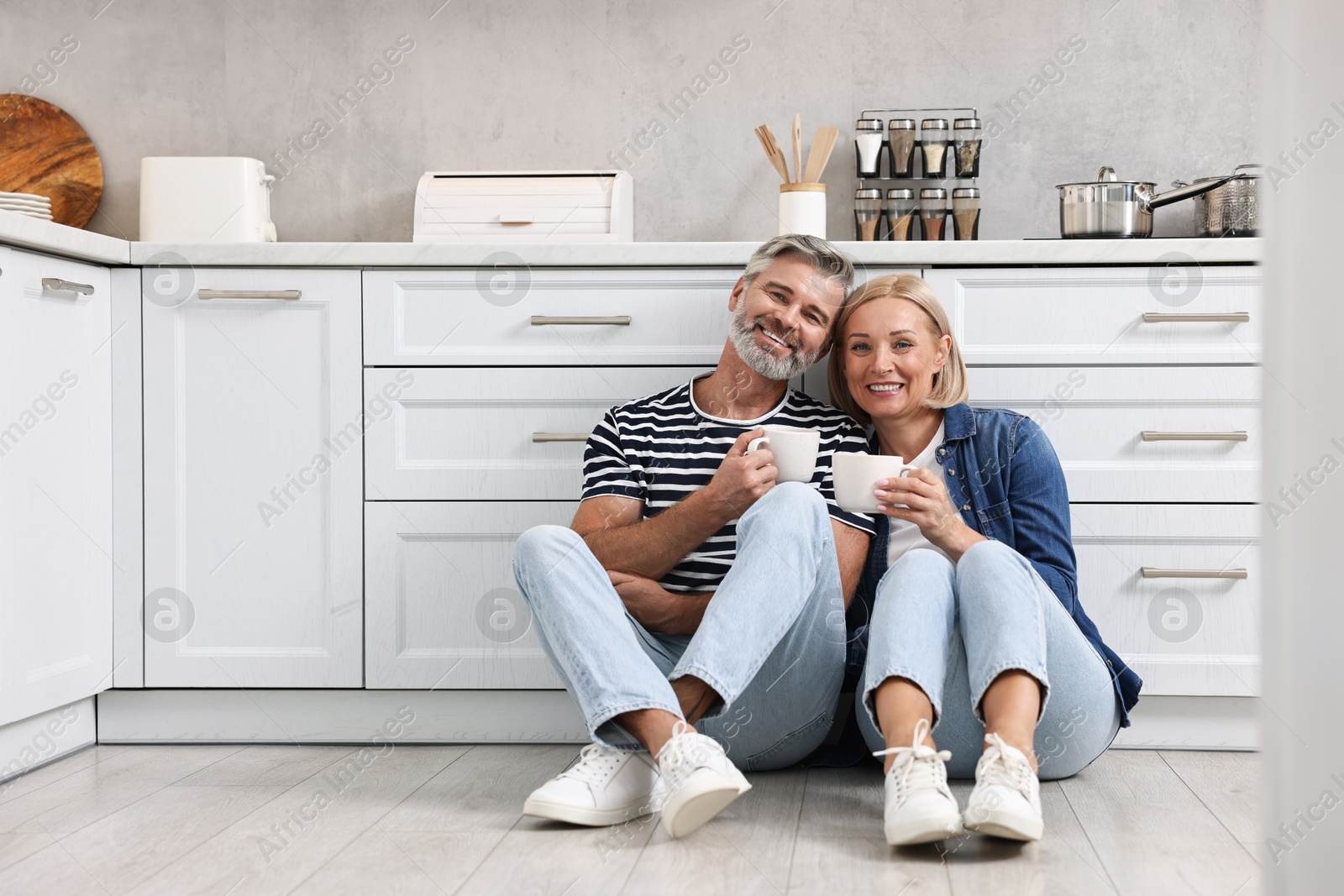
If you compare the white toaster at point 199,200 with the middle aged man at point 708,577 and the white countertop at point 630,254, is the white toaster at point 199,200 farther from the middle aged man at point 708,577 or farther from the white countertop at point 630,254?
the middle aged man at point 708,577

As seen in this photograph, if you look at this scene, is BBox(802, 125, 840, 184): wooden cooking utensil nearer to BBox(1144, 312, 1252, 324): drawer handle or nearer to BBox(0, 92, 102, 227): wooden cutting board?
BBox(1144, 312, 1252, 324): drawer handle

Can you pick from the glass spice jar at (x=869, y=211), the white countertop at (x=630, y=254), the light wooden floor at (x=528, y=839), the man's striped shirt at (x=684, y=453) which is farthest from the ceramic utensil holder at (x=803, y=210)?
the light wooden floor at (x=528, y=839)

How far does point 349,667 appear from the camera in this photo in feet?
6.09

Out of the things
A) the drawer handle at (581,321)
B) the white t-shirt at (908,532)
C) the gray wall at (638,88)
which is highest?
the gray wall at (638,88)

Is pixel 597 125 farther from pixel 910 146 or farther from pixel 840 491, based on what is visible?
pixel 840 491

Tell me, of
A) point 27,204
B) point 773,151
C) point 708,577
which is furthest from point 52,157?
point 708,577

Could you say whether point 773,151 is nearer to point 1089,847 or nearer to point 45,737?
point 1089,847

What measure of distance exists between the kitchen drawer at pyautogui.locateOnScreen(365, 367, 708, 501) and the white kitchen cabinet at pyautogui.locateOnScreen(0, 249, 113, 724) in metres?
0.44

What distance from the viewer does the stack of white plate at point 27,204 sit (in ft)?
5.87

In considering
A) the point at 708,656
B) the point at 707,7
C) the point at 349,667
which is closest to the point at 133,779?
the point at 349,667

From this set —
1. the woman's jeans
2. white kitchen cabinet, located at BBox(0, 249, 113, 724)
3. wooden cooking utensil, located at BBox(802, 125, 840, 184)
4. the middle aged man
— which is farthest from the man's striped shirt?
white kitchen cabinet, located at BBox(0, 249, 113, 724)

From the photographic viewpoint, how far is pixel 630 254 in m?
1.84

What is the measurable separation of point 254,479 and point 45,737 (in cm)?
50

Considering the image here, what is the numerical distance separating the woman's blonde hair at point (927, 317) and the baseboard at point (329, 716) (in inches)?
30.0
